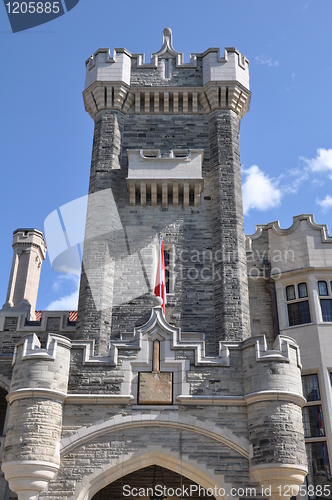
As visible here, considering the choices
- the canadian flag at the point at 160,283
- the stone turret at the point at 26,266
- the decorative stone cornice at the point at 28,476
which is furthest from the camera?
the stone turret at the point at 26,266

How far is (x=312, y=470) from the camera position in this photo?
53.2ft

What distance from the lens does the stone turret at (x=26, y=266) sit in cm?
2450

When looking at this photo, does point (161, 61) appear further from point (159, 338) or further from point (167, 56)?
point (159, 338)

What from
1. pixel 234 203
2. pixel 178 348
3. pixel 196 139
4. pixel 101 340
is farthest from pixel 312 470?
pixel 196 139

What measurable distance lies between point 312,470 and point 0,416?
10202 millimetres

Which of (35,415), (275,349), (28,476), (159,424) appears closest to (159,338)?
(159,424)

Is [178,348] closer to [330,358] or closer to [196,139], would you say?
[330,358]

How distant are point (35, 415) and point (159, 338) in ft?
12.1

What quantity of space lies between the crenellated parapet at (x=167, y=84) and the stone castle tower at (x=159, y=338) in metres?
0.06

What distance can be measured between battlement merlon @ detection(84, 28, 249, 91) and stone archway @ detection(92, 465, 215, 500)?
47.9ft

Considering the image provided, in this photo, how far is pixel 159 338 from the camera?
1515cm

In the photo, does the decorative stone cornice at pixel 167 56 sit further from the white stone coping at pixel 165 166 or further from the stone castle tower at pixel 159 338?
the white stone coping at pixel 165 166

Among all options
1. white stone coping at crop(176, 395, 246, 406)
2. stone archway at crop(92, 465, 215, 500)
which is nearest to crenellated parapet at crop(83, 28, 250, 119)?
white stone coping at crop(176, 395, 246, 406)

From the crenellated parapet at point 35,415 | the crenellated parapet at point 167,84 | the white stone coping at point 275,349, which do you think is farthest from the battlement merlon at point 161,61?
the crenellated parapet at point 35,415
